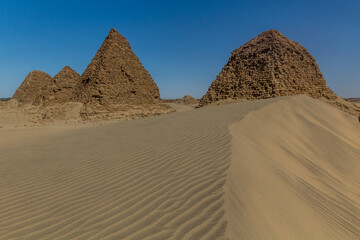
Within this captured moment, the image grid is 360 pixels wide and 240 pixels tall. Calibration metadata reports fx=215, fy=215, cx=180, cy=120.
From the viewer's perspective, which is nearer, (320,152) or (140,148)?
(140,148)

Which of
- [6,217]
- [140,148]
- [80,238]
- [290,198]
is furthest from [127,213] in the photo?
[140,148]

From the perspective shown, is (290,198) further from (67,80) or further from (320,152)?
(67,80)

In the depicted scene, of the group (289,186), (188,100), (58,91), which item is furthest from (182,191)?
(188,100)

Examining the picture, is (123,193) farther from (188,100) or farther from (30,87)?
(188,100)

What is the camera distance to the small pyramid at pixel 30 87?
34.2 meters

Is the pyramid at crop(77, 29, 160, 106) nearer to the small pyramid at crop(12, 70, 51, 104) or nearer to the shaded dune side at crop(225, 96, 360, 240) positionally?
the shaded dune side at crop(225, 96, 360, 240)

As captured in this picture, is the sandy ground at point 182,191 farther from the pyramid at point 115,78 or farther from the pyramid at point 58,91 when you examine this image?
the pyramid at point 58,91

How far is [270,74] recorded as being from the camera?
738 inches

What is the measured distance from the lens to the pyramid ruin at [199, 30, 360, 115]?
18781 mm

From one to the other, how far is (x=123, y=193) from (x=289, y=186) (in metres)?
2.29

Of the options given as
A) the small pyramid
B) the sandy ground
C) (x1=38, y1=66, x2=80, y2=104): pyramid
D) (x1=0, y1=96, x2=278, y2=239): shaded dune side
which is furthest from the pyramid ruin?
the small pyramid

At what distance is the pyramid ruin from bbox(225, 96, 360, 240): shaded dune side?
12.8 metres

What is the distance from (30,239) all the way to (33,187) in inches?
59.5

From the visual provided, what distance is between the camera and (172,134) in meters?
5.53
